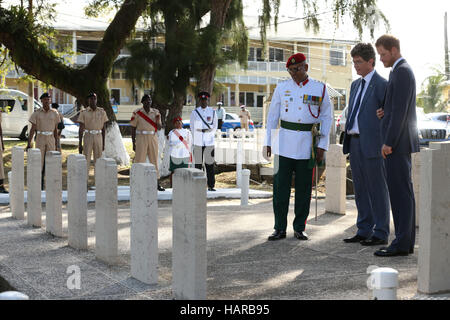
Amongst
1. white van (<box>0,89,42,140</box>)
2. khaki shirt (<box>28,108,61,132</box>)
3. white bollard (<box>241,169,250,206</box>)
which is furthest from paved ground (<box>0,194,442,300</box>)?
white van (<box>0,89,42,140</box>)

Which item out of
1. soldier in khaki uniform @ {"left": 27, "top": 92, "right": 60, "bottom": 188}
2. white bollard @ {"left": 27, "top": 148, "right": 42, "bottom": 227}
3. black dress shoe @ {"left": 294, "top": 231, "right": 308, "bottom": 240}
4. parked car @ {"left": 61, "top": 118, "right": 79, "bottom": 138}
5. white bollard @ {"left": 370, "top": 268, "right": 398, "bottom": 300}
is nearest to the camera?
white bollard @ {"left": 370, "top": 268, "right": 398, "bottom": 300}

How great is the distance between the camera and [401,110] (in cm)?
689

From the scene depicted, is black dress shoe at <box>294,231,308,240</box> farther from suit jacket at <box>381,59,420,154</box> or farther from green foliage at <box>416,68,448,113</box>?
green foliage at <box>416,68,448,113</box>

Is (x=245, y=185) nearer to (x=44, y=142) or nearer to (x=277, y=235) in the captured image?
(x=44, y=142)

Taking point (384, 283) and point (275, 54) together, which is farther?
point (275, 54)

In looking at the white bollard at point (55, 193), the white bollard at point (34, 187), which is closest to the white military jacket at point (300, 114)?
the white bollard at point (55, 193)

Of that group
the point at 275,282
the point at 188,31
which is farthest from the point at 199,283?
the point at 188,31

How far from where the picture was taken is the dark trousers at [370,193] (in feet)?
25.5

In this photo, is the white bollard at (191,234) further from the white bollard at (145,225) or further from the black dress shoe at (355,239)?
the black dress shoe at (355,239)

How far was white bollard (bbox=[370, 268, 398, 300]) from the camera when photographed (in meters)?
3.93

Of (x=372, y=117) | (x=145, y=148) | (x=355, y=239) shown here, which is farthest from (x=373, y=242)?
(x=145, y=148)

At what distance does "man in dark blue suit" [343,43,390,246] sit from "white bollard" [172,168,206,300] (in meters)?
3.06

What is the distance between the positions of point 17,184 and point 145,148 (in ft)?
14.2

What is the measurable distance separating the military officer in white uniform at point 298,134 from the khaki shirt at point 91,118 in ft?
23.3
